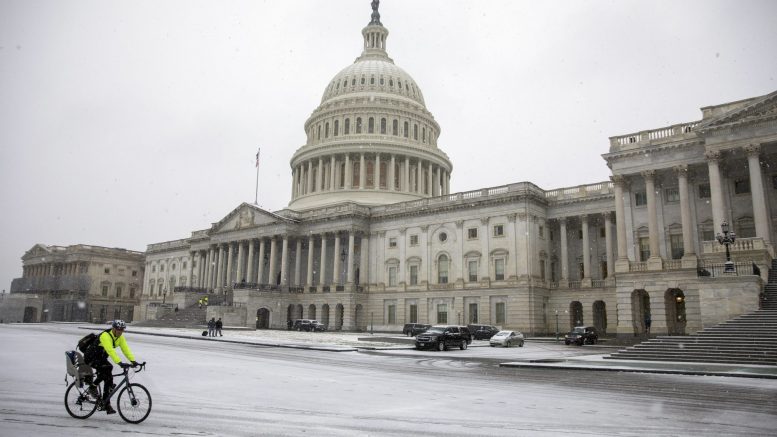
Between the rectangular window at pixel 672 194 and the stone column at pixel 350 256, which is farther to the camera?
the stone column at pixel 350 256

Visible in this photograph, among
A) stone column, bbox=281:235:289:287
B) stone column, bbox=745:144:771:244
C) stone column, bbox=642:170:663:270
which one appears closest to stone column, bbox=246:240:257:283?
stone column, bbox=281:235:289:287

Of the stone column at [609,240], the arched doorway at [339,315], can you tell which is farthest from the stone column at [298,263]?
the stone column at [609,240]

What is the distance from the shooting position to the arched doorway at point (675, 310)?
4319cm

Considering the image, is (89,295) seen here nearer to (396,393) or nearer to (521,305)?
(521,305)

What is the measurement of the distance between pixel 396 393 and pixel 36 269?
136194 millimetres

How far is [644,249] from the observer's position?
4766 centimetres

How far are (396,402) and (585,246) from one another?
170ft

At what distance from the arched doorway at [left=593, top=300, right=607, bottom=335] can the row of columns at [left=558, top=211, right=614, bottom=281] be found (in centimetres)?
309

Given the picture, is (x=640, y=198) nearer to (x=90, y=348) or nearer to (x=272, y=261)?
(x=90, y=348)

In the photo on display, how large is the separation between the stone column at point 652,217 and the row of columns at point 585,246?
43.9 ft

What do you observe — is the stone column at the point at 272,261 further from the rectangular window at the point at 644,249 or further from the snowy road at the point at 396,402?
the snowy road at the point at 396,402

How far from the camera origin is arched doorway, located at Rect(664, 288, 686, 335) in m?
43.2

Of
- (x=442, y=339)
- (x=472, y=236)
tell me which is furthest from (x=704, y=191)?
(x=442, y=339)

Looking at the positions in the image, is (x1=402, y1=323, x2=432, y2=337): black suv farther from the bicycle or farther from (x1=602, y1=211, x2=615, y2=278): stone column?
the bicycle
